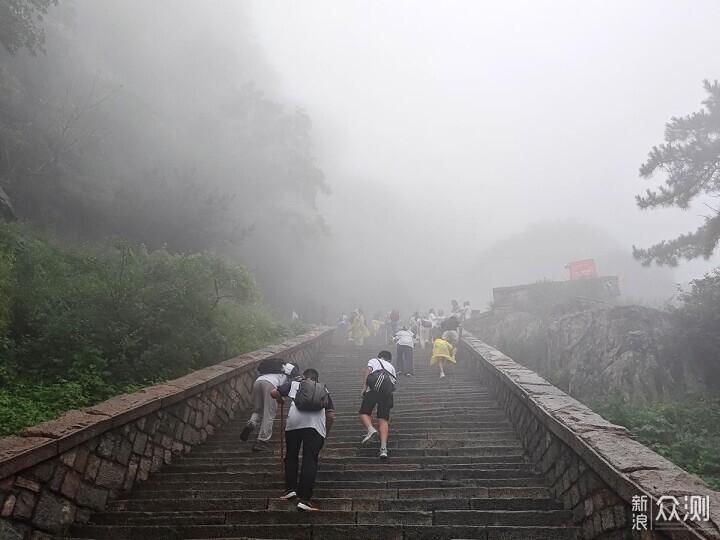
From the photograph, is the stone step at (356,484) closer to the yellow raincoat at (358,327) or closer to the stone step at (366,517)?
the stone step at (366,517)

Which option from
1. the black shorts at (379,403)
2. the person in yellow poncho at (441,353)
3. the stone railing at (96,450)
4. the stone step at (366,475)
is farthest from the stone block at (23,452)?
the person in yellow poncho at (441,353)

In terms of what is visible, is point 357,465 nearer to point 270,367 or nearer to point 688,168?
point 270,367

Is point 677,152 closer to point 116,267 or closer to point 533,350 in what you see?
point 533,350

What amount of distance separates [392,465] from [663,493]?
3378mm

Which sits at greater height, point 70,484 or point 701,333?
point 701,333

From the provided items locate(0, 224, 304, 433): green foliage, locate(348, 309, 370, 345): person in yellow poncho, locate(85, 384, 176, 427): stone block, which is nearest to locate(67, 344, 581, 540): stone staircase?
locate(85, 384, 176, 427): stone block

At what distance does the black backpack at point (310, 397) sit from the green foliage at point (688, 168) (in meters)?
11.3

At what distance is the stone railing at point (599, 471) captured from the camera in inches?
127

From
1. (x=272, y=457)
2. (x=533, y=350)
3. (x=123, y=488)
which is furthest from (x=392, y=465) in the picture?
(x=533, y=350)

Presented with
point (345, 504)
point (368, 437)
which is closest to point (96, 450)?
point (345, 504)

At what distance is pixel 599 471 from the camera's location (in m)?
3.94

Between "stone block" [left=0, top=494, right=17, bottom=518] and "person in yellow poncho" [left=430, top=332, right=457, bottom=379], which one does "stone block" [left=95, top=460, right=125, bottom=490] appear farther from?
"person in yellow poncho" [left=430, top=332, right=457, bottom=379]

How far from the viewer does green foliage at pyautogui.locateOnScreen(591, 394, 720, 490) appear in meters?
6.21

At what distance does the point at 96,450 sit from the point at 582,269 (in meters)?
23.6
